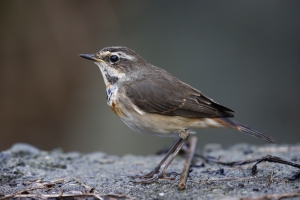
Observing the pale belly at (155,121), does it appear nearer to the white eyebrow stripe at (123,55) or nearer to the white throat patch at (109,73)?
the white throat patch at (109,73)

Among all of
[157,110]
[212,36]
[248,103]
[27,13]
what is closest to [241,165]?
[157,110]

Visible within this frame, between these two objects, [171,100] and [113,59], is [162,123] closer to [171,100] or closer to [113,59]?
[171,100]

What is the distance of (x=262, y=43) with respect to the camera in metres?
12.7

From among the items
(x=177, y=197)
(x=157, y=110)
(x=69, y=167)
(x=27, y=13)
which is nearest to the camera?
(x=177, y=197)

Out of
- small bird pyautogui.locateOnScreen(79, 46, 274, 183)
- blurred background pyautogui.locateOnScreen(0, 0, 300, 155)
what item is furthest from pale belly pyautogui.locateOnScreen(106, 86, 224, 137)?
blurred background pyautogui.locateOnScreen(0, 0, 300, 155)

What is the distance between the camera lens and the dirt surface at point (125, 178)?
213 inches

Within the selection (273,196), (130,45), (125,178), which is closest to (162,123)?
(125,178)

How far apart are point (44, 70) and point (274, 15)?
20.3 feet

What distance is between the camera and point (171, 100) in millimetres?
6750

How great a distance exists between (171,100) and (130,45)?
683 centimetres

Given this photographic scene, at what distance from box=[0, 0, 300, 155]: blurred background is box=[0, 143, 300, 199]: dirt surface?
11.6ft

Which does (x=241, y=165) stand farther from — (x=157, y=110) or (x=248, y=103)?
(x=248, y=103)

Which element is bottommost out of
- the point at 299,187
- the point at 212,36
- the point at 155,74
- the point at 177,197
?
the point at 177,197

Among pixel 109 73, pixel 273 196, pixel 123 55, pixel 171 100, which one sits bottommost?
pixel 273 196
